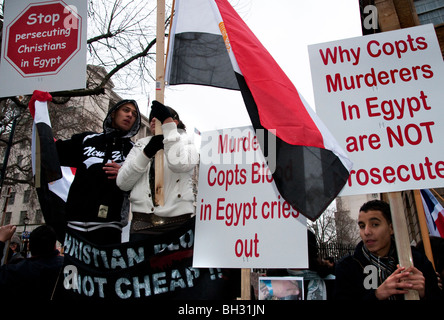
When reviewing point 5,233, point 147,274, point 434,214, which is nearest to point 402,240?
point 147,274

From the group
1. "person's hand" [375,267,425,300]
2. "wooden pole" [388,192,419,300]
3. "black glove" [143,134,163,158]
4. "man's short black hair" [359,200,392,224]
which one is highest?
"black glove" [143,134,163,158]

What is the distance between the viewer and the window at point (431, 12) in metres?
10.6

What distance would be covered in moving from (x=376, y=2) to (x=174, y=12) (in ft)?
30.0

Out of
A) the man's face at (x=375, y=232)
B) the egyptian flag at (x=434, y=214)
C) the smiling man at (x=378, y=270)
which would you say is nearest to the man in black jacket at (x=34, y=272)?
the smiling man at (x=378, y=270)

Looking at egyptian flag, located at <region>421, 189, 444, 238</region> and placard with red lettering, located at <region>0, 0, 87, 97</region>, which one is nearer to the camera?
placard with red lettering, located at <region>0, 0, 87, 97</region>

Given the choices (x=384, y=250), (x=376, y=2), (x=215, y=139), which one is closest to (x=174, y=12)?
(x=215, y=139)

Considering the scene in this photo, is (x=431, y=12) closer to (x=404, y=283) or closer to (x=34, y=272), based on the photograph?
(x=404, y=283)

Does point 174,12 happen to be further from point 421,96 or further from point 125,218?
point 421,96

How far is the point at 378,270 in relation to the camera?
2402mm

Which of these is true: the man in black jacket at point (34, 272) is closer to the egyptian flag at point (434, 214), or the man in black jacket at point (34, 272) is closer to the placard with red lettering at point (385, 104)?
the placard with red lettering at point (385, 104)

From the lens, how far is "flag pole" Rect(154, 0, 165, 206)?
2562 millimetres

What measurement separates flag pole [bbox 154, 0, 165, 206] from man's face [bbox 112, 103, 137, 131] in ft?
1.77

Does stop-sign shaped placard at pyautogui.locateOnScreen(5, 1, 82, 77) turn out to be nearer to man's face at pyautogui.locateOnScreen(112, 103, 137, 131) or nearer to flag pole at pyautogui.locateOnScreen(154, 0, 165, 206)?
man's face at pyautogui.locateOnScreen(112, 103, 137, 131)

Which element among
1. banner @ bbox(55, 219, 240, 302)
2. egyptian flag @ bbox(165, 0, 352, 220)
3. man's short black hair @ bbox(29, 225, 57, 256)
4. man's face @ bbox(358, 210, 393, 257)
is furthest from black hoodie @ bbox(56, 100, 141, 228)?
man's face @ bbox(358, 210, 393, 257)
